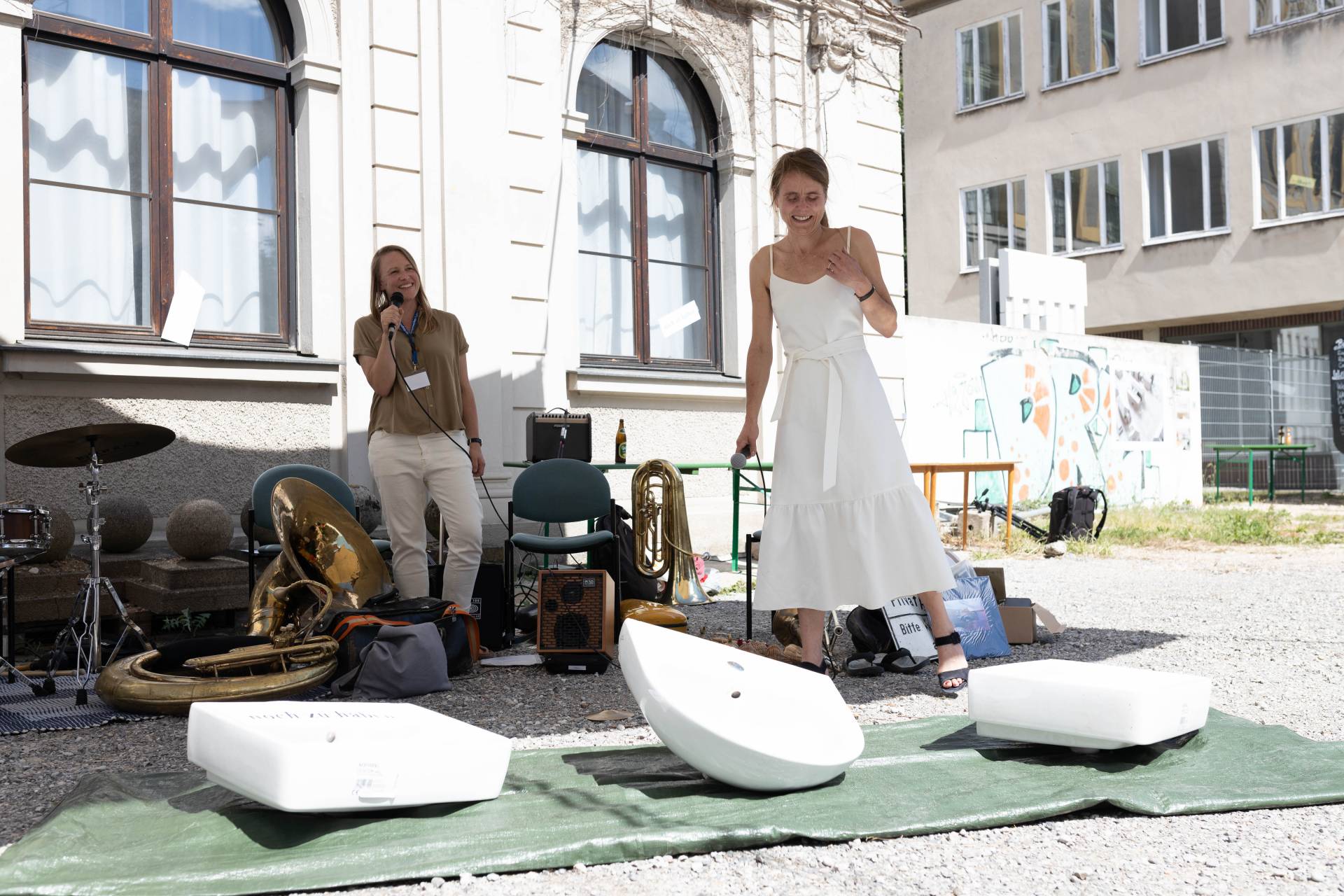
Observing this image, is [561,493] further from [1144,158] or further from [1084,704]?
[1144,158]

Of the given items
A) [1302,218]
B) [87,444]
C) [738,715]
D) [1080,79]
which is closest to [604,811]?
[738,715]

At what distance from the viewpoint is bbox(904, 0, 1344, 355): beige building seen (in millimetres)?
18766

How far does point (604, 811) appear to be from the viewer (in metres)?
3.06

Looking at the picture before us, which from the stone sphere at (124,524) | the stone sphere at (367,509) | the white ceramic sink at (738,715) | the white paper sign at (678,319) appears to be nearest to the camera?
the white ceramic sink at (738,715)

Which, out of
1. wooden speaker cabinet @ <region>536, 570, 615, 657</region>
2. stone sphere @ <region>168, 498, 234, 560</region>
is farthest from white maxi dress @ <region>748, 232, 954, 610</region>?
stone sphere @ <region>168, 498, 234, 560</region>

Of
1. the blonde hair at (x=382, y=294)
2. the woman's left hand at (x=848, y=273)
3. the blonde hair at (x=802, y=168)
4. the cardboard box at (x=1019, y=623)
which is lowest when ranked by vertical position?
the cardboard box at (x=1019, y=623)

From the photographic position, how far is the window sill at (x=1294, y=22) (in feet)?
59.6

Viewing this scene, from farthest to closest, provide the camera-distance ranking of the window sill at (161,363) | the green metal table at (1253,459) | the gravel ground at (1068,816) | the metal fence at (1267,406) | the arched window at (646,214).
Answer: the metal fence at (1267,406) < the green metal table at (1253,459) < the arched window at (646,214) < the window sill at (161,363) < the gravel ground at (1068,816)

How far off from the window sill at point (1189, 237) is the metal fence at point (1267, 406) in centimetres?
195

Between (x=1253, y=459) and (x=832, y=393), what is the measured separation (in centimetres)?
1733

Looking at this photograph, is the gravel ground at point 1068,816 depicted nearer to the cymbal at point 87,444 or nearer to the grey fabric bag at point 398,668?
the grey fabric bag at point 398,668

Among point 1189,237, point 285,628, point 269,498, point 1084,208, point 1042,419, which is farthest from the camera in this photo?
point 1084,208

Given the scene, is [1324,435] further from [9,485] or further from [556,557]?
[9,485]

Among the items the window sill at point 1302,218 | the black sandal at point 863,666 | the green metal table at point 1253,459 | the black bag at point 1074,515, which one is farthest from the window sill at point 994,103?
the black sandal at point 863,666
